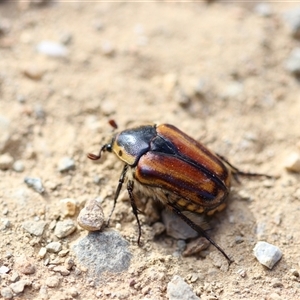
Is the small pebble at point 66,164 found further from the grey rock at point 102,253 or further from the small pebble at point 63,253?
the small pebble at point 63,253

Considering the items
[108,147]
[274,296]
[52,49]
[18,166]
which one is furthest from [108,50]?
[274,296]

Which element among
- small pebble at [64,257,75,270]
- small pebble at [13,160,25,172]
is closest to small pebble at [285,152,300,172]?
small pebble at [64,257,75,270]

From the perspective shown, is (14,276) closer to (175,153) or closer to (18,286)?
(18,286)

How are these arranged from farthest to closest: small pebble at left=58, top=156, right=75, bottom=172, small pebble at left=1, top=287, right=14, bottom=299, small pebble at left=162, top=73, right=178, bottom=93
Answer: small pebble at left=162, top=73, right=178, bottom=93, small pebble at left=58, top=156, right=75, bottom=172, small pebble at left=1, top=287, right=14, bottom=299

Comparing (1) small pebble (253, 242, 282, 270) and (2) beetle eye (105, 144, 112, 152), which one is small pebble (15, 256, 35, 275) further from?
(1) small pebble (253, 242, 282, 270)

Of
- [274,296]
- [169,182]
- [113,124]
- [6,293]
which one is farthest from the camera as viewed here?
[113,124]

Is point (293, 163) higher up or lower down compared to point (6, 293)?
higher up
